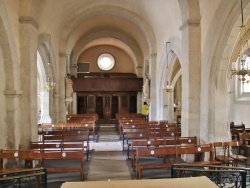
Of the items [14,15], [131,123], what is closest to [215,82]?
[131,123]

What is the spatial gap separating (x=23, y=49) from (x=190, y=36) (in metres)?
4.70

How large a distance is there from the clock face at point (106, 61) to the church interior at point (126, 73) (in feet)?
0.80

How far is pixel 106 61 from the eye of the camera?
77.7 feet

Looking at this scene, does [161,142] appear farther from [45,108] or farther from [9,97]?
[45,108]

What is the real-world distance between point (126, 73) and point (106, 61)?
2.03 metres

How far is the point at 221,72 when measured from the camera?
7.56 meters

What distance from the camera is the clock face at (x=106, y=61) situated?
23500 mm

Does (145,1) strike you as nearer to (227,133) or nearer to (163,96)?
(163,96)

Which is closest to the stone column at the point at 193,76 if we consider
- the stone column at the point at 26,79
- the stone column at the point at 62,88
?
the stone column at the point at 26,79

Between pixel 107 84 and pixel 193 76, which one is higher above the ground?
pixel 107 84

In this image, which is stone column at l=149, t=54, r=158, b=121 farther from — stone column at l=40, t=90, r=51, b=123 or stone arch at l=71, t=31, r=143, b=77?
stone column at l=40, t=90, r=51, b=123

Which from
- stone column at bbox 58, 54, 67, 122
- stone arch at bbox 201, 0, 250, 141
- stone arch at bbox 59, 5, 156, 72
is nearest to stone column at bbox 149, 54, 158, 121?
stone arch at bbox 59, 5, 156, 72

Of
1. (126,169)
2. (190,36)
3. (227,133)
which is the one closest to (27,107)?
(126,169)

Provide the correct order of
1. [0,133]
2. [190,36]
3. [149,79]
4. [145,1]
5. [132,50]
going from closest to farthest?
[0,133] < [190,36] < [145,1] < [149,79] < [132,50]
